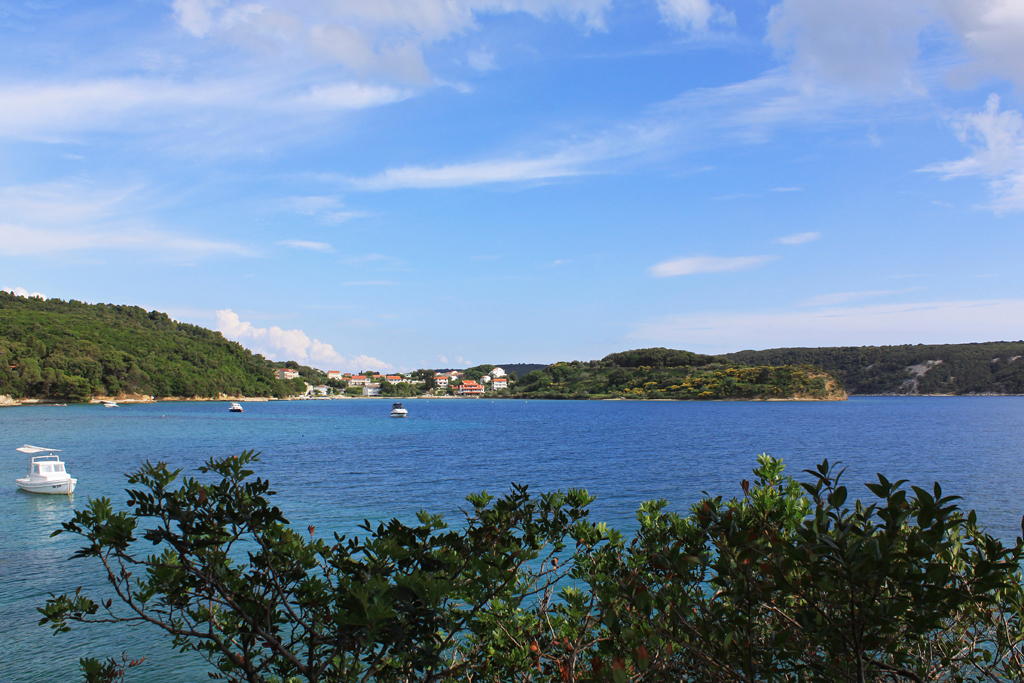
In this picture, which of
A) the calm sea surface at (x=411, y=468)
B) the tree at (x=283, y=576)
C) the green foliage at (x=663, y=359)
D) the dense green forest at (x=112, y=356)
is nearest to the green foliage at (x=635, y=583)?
the tree at (x=283, y=576)

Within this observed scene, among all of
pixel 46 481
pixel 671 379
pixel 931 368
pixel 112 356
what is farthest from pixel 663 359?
pixel 46 481

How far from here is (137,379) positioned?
128m

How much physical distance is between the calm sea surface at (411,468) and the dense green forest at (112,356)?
2244 inches

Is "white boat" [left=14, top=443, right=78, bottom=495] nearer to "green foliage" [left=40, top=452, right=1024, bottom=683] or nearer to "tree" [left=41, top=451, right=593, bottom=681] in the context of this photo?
"green foliage" [left=40, top=452, right=1024, bottom=683]

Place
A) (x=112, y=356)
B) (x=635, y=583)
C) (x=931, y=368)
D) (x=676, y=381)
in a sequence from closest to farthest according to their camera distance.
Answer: (x=635, y=583), (x=112, y=356), (x=676, y=381), (x=931, y=368)

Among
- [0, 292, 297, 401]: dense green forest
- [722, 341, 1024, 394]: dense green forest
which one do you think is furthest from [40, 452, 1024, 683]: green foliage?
[722, 341, 1024, 394]: dense green forest

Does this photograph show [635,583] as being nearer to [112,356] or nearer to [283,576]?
[283,576]

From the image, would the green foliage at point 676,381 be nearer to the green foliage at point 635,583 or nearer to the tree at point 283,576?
the green foliage at point 635,583

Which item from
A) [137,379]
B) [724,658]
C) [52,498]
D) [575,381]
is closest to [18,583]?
[52,498]

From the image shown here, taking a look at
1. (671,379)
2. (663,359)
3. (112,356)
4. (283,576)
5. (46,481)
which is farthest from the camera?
(663,359)

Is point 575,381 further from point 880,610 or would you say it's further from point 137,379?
point 880,610

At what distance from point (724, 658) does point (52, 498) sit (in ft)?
97.1

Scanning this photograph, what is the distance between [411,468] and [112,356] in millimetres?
121055

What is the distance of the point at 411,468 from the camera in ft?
108
